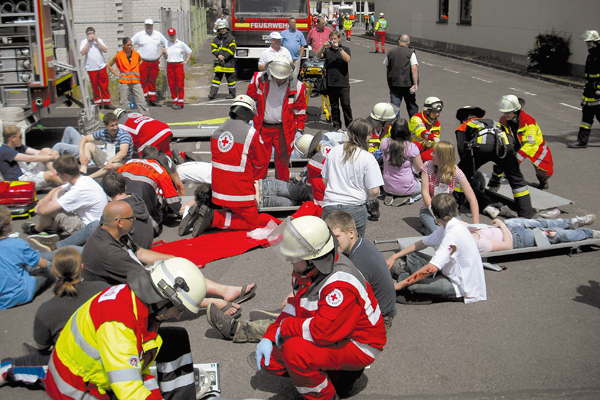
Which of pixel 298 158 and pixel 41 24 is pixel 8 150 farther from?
pixel 298 158

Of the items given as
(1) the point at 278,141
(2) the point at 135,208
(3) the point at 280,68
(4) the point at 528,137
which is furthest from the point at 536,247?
(2) the point at 135,208

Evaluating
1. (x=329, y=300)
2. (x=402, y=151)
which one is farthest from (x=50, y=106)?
(x=329, y=300)

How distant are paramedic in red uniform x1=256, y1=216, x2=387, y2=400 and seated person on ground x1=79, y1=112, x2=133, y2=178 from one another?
506 cm

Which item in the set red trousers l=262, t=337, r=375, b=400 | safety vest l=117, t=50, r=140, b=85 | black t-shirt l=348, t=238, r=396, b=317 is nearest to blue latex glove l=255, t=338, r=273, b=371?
red trousers l=262, t=337, r=375, b=400

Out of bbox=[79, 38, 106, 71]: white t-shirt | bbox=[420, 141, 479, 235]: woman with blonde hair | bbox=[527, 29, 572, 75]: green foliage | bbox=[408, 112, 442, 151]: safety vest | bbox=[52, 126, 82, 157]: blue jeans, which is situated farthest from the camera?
bbox=[527, 29, 572, 75]: green foliage

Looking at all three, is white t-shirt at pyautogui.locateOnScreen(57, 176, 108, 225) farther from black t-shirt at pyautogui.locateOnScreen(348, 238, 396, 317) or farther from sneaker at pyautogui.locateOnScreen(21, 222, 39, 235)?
black t-shirt at pyautogui.locateOnScreen(348, 238, 396, 317)

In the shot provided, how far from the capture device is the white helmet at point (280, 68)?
744 cm

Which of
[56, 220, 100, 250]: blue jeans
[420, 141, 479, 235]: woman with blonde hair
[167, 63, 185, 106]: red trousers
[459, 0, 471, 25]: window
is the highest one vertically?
[459, 0, 471, 25]: window

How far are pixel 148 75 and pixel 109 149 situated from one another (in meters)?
5.65

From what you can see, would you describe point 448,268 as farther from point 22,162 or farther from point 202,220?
point 22,162

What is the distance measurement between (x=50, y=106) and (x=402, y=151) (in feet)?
22.8

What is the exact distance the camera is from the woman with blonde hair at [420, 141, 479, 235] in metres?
6.04

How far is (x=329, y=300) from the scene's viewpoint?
3.17m

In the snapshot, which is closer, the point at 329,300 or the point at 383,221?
the point at 329,300
